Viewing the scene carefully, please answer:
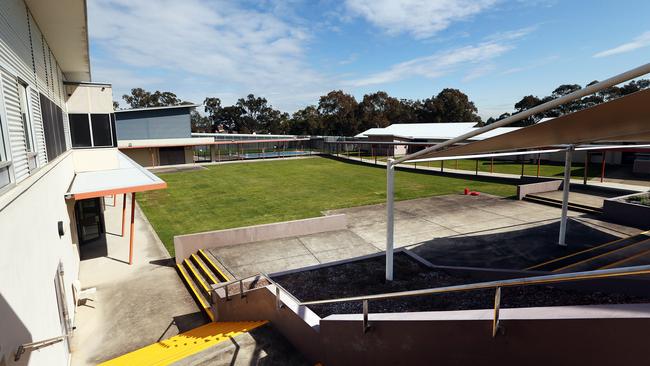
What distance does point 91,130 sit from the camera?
15.7 meters

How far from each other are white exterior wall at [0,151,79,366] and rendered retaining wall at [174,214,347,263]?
5404 millimetres

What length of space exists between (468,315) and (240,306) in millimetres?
6130

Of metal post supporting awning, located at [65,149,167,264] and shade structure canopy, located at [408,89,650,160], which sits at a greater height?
shade structure canopy, located at [408,89,650,160]

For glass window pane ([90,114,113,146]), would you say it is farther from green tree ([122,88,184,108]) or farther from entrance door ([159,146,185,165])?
green tree ([122,88,184,108])

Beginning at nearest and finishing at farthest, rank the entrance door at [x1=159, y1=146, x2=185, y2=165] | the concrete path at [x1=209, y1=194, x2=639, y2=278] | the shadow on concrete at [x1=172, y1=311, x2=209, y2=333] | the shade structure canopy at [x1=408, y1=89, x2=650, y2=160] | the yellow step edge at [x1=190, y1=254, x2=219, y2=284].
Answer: the shade structure canopy at [x1=408, y1=89, x2=650, y2=160] < the shadow on concrete at [x1=172, y1=311, x2=209, y2=333] < the yellow step edge at [x1=190, y1=254, x2=219, y2=284] < the concrete path at [x1=209, y1=194, x2=639, y2=278] < the entrance door at [x1=159, y1=146, x2=185, y2=165]

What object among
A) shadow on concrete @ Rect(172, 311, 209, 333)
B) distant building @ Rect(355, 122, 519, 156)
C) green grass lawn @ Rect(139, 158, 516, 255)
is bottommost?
shadow on concrete @ Rect(172, 311, 209, 333)

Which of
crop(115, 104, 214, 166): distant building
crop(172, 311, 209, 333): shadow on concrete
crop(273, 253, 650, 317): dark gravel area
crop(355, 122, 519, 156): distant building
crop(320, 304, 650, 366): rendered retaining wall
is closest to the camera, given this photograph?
crop(320, 304, 650, 366): rendered retaining wall

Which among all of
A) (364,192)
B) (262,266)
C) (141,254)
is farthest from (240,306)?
(364,192)

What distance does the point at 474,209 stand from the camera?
17.6 metres

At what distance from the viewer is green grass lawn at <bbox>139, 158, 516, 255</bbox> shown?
57.2 feet

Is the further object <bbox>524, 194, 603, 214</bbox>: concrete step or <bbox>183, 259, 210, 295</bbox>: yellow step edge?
<bbox>524, 194, 603, 214</bbox>: concrete step

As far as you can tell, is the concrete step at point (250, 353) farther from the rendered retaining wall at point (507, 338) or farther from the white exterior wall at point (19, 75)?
the white exterior wall at point (19, 75)

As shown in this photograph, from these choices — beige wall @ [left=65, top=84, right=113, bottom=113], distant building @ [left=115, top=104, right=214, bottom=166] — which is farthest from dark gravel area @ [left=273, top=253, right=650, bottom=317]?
distant building @ [left=115, top=104, right=214, bottom=166]

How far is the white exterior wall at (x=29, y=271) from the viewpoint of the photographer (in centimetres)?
342
